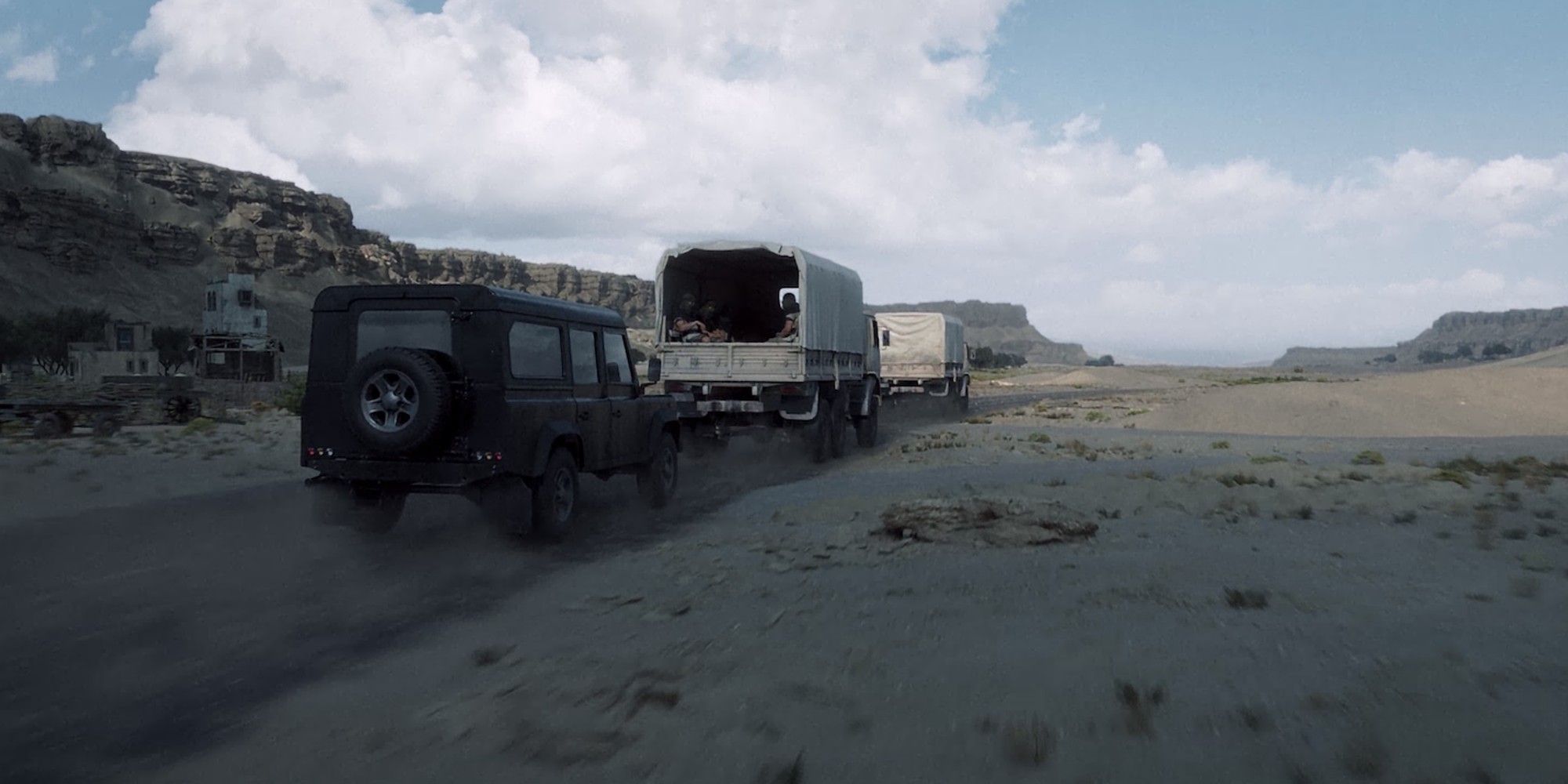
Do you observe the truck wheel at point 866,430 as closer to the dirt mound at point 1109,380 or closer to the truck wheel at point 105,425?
the truck wheel at point 105,425

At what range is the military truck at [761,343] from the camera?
55.6 feet

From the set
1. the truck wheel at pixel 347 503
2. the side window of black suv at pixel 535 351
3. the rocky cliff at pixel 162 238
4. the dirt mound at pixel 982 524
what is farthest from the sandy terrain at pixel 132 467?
the rocky cliff at pixel 162 238

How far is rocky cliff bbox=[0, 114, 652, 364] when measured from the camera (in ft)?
283

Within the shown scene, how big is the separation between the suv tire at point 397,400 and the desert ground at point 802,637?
3.64 ft

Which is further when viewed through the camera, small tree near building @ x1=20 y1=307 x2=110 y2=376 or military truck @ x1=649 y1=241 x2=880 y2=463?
small tree near building @ x1=20 y1=307 x2=110 y2=376

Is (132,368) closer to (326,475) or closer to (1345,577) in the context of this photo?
(326,475)

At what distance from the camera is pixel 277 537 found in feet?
34.4

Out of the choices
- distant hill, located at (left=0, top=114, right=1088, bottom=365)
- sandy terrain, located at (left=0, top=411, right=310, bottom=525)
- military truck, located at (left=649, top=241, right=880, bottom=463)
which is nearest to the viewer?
sandy terrain, located at (left=0, top=411, right=310, bottom=525)

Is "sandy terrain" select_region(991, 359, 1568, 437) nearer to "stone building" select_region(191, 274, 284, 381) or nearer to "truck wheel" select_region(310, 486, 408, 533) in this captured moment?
"truck wheel" select_region(310, 486, 408, 533)

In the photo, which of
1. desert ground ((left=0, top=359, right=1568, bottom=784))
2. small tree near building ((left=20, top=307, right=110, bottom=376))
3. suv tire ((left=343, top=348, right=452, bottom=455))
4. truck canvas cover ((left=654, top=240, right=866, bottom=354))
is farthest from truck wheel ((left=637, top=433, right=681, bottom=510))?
small tree near building ((left=20, top=307, right=110, bottom=376))

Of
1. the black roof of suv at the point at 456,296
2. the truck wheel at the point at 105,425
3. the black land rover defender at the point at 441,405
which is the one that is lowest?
the truck wheel at the point at 105,425

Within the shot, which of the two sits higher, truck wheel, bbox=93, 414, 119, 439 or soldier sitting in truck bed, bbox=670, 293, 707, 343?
soldier sitting in truck bed, bbox=670, 293, 707, 343

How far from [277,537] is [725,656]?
6221 mm

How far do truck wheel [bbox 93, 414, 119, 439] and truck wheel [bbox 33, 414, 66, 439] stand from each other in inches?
20.6
